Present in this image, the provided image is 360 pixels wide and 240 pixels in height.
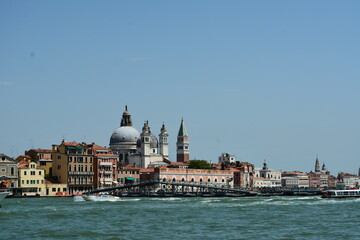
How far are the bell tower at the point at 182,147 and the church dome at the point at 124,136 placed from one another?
9.19 meters

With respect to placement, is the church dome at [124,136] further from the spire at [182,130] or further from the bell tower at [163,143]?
the spire at [182,130]

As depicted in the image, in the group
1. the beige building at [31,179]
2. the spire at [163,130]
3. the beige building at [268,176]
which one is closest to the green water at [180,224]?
the beige building at [31,179]

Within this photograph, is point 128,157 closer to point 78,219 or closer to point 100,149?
point 100,149

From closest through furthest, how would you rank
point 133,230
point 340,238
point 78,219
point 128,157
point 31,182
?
point 340,238 < point 133,230 < point 78,219 < point 31,182 < point 128,157

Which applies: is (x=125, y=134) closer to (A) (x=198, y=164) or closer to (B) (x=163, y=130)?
(B) (x=163, y=130)

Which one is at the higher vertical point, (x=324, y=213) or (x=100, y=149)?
(x=100, y=149)

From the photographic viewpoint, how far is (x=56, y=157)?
104875mm

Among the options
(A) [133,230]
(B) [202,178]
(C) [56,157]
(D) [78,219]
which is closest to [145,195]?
(C) [56,157]

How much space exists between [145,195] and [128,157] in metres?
43.3

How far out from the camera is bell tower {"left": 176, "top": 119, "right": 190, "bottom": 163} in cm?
15251

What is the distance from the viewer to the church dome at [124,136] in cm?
14725

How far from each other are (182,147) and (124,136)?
12.3m

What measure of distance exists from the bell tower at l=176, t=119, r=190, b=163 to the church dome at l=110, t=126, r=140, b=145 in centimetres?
919

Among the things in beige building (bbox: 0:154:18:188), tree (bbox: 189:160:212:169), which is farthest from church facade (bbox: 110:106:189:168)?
beige building (bbox: 0:154:18:188)
